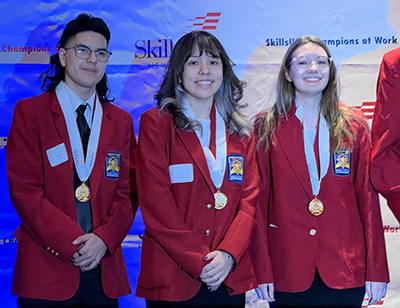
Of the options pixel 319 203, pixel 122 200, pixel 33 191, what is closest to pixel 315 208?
pixel 319 203

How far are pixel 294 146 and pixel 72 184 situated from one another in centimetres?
119

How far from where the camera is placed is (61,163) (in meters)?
2.92

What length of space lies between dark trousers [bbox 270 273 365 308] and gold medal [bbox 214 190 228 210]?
0.58m

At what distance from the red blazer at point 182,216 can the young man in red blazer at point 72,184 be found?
0.29 m

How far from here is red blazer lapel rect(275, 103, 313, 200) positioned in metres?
2.85

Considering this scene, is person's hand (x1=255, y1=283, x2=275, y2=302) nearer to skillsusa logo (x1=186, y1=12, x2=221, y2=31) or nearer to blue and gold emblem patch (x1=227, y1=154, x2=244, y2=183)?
blue and gold emblem patch (x1=227, y1=154, x2=244, y2=183)

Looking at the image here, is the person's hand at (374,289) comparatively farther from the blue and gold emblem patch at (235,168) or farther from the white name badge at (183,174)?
the white name badge at (183,174)

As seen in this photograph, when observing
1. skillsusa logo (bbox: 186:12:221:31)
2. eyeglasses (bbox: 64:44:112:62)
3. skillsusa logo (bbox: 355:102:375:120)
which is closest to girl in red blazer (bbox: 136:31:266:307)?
eyeglasses (bbox: 64:44:112:62)

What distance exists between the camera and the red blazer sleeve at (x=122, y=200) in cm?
292

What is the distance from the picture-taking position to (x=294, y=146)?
2.90 metres

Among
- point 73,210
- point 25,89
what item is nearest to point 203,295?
point 73,210

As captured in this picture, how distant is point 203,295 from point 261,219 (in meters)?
0.50

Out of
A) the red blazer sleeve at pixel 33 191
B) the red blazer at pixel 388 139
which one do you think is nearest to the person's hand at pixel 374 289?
the red blazer at pixel 388 139

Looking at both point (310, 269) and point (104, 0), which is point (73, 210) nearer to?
point (310, 269)
